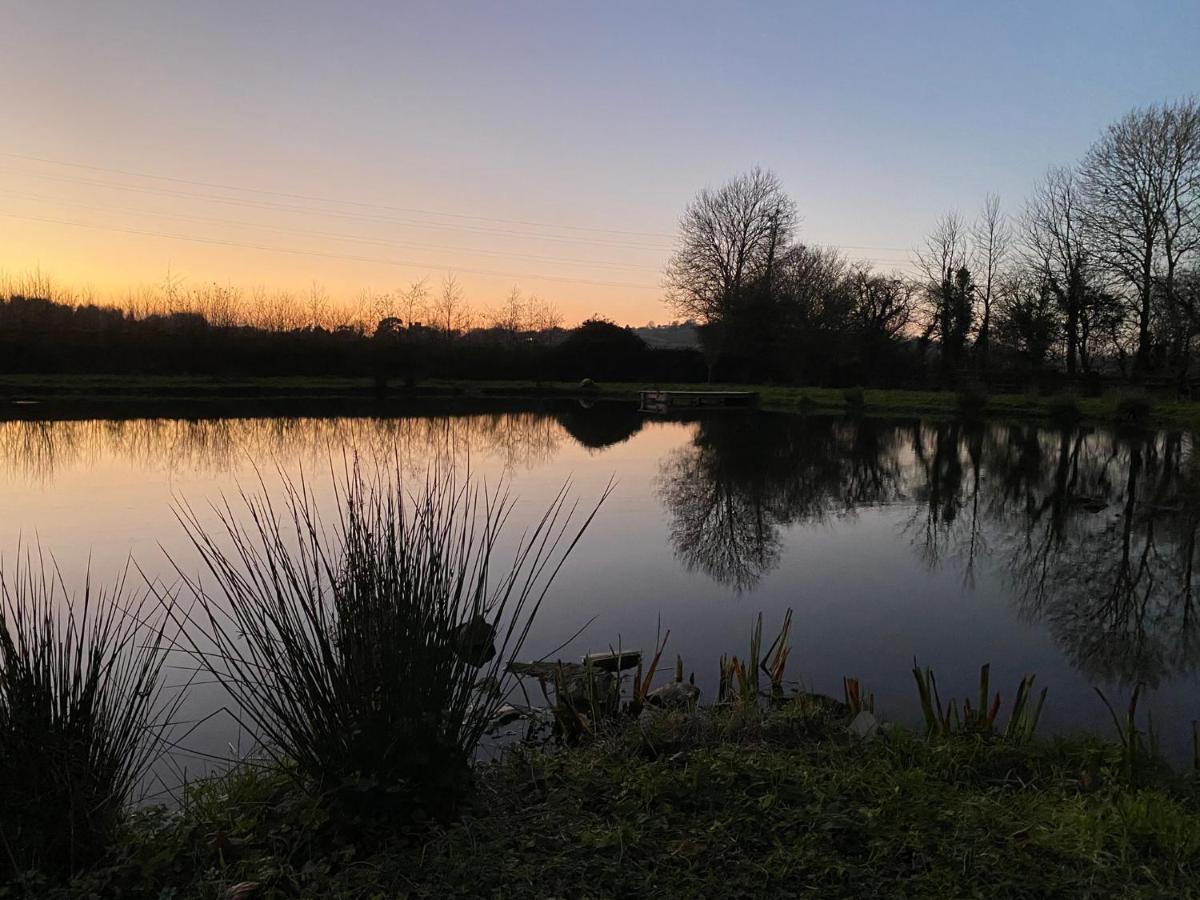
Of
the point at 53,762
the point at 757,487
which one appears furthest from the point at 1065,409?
the point at 53,762

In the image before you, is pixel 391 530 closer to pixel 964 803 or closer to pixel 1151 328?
pixel 964 803

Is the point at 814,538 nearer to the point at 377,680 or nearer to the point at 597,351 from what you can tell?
the point at 377,680

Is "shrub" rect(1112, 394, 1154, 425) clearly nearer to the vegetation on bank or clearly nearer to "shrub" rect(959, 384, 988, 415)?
"shrub" rect(959, 384, 988, 415)

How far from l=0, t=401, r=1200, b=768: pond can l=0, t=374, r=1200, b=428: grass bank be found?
5.48 meters

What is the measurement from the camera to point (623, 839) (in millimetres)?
2506

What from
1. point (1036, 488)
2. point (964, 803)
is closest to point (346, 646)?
point (964, 803)

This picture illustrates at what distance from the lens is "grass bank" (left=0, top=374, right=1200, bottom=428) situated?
2378cm

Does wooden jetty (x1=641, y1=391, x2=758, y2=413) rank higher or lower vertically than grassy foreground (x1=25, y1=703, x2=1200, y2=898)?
higher

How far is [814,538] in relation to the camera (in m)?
9.15

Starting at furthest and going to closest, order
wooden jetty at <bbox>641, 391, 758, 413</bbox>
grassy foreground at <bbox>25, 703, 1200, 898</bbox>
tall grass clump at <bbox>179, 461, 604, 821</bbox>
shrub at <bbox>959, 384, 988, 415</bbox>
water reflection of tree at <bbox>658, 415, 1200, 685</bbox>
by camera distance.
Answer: wooden jetty at <bbox>641, 391, 758, 413</bbox>, shrub at <bbox>959, 384, 988, 415</bbox>, water reflection of tree at <bbox>658, 415, 1200, 685</bbox>, tall grass clump at <bbox>179, 461, 604, 821</bbox>, grassy foreground at <bbox>25, 703, 1200, 898</bbox>

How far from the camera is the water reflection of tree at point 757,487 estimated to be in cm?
837

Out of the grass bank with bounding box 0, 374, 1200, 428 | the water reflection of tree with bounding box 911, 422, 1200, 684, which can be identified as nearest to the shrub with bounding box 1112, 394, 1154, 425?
the grass bank with bounding box 0, 374, 1200, 428

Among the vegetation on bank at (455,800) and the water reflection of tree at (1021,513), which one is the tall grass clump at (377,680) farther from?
the water reflection of tree at (1021,513)

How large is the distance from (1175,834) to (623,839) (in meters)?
1.78
